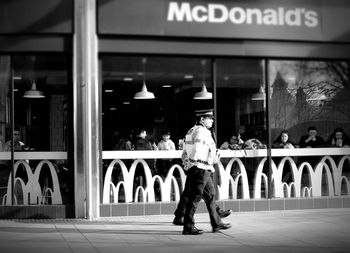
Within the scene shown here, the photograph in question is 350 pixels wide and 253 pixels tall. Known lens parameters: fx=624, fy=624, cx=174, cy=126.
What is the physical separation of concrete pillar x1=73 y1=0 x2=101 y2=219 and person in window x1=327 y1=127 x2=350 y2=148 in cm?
489

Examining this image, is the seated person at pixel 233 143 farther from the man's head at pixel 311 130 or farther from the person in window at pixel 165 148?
the man's head at pixel 311 130

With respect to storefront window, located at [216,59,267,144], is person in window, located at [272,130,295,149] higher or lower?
lower

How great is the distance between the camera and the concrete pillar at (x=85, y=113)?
11062mm

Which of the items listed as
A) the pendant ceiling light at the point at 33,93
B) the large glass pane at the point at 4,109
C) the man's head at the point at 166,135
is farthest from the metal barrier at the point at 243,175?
the large glass pane at the point at 4,109

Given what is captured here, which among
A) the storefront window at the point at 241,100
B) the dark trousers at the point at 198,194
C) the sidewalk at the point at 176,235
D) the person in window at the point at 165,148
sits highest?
the storefront window at the point at 241,100

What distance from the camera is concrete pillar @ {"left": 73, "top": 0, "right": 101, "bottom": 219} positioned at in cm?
1106

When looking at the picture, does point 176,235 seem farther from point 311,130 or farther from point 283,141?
point 311,130

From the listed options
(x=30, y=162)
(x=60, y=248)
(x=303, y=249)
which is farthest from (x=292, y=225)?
(x=30, y=162)

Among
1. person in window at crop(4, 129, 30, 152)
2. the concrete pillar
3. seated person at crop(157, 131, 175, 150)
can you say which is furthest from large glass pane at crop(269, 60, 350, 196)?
person in window at crop(4, 129, 30, 152)

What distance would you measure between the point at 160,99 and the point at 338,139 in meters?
3.86

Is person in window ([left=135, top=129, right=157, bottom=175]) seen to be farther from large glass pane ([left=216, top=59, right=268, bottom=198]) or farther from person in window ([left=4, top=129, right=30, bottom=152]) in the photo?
person in window ([left=4, top=129, right=30, bottom=152])

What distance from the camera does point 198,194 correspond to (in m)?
9.35

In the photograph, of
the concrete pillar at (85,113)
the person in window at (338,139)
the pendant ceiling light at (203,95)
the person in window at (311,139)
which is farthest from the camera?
the person in window at (338,139)

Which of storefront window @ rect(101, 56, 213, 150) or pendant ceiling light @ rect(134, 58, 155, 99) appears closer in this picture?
storefront window @ rect(101, 56, 213, 150)
